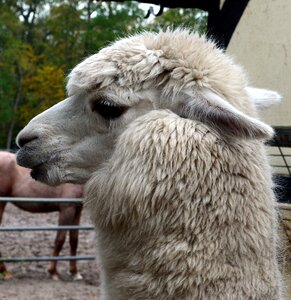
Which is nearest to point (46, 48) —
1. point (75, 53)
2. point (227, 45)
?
point (75, 53)

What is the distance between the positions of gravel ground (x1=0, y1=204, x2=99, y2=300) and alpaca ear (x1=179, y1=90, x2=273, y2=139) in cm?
634

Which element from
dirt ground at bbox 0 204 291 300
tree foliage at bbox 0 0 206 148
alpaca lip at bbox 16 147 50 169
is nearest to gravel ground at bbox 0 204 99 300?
dirt ground at bbox 0 204 291 300

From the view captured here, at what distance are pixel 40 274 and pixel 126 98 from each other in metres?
7.66

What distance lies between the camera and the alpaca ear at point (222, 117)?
7.11ft

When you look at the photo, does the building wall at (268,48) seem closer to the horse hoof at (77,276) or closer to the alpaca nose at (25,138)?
the alpaca nose at (25,138)

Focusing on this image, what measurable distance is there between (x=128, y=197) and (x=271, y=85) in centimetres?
251

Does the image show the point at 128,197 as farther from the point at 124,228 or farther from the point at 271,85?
the point at 271,85

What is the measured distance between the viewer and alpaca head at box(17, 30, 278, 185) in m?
2.39

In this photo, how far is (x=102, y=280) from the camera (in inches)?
99.3

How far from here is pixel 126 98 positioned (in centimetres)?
243

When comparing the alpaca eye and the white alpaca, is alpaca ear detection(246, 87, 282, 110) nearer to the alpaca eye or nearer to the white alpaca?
the white alpaca

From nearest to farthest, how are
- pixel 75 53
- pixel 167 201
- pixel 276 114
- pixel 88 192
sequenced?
1. pixel 167 201
2. pixel 88 192
3. pixel 276 114
4. pixel 75 53

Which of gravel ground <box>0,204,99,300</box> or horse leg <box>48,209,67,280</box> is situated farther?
horse leg <box>48,209,67,280</box>

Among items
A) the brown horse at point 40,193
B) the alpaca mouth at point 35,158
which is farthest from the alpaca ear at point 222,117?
the brown horse at point 40,193
